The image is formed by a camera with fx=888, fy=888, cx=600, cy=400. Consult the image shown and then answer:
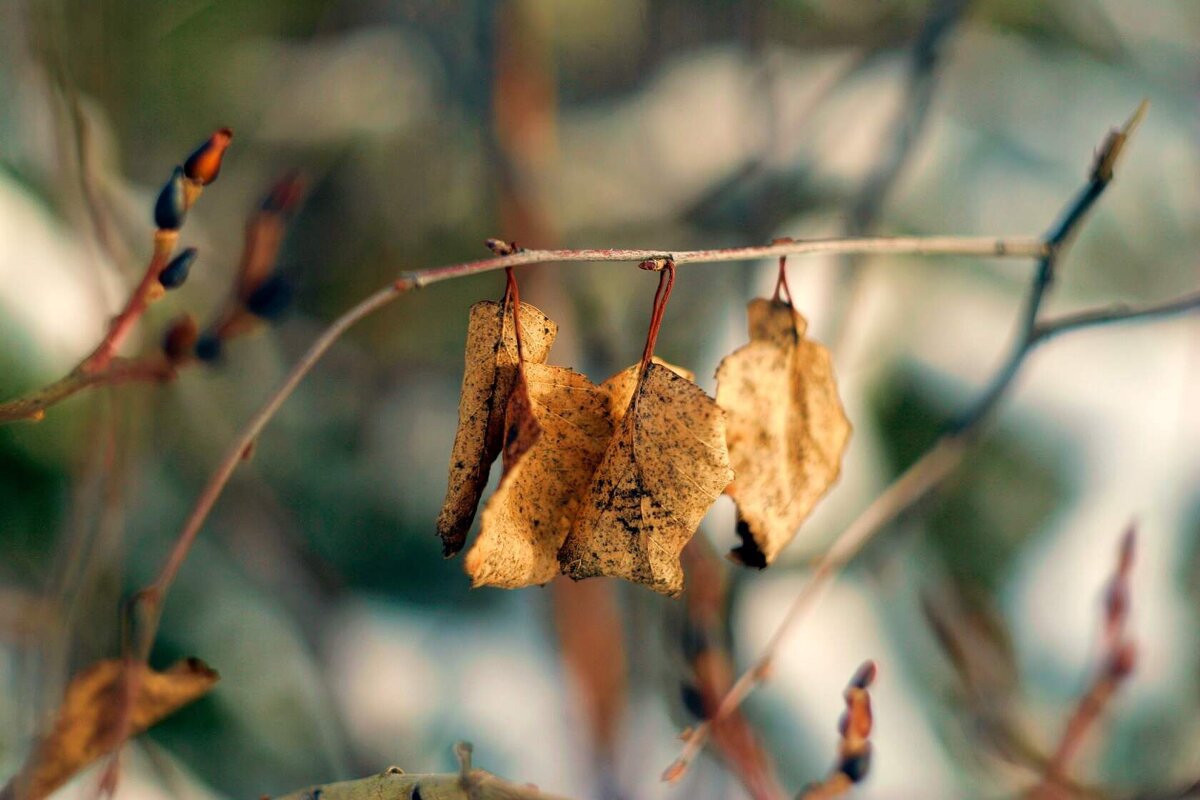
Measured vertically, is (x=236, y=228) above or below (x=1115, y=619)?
above

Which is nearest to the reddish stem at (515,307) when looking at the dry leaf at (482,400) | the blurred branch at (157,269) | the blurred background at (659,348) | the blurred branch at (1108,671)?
the dry leaf at (482,400)

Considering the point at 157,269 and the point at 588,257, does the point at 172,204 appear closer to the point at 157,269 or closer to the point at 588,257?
the point at 157,269

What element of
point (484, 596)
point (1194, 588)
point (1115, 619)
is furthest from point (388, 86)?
point (1194, 588)

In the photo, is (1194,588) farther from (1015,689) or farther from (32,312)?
(32,312)

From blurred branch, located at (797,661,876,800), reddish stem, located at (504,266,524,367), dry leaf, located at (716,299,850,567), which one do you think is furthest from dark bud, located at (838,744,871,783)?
reddish stem, located at (504,266,524,367)

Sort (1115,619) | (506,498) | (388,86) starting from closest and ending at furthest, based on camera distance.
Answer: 1. (506,498)
2. (1115,619)
3. (388,86)

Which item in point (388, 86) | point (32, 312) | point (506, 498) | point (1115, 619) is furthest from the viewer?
point (388, 86)
